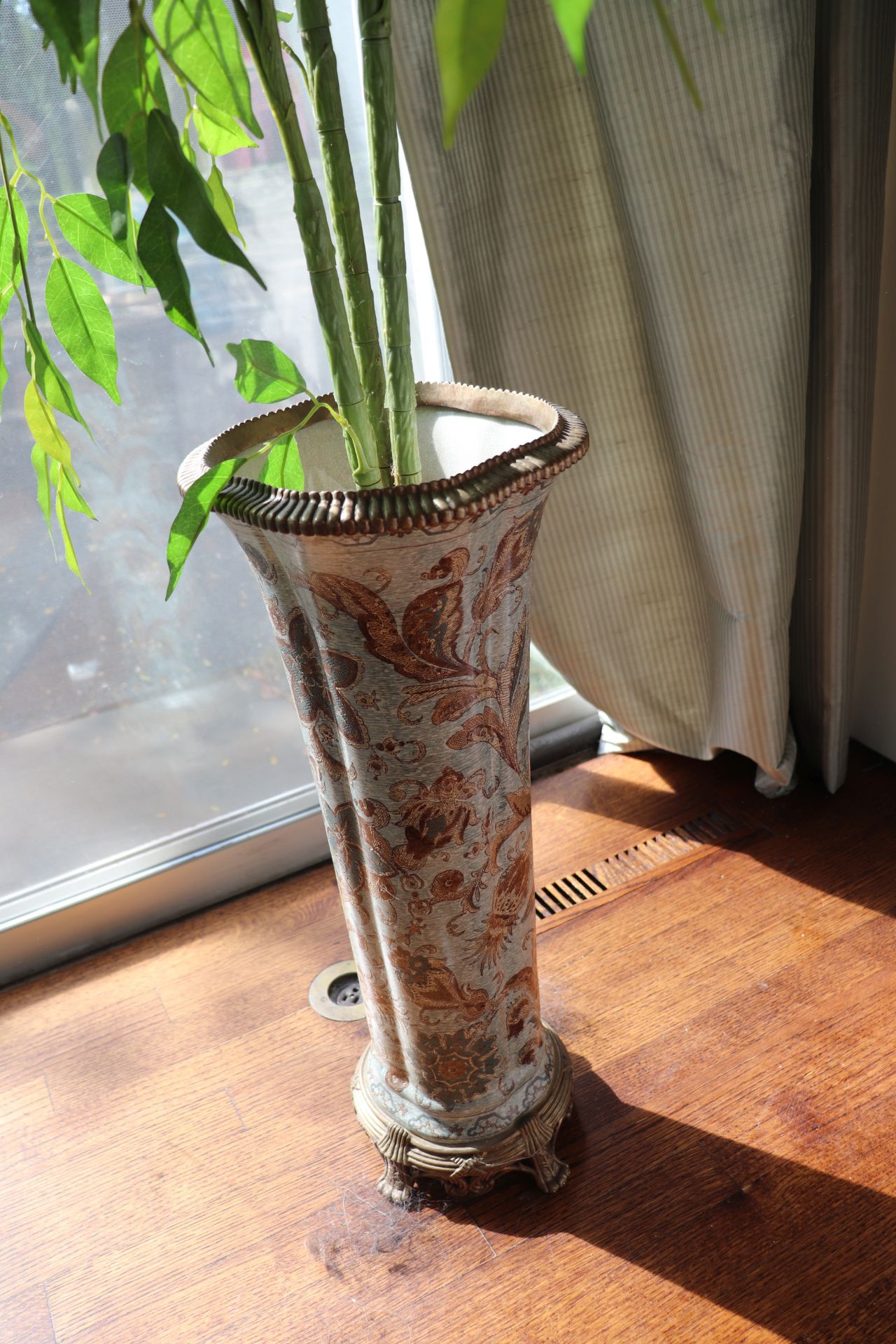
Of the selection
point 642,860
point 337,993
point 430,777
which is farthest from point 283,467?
point 642,860

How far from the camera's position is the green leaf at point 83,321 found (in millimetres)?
779

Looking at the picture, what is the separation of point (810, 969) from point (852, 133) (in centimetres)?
102

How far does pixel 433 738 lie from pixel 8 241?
0.50 meters

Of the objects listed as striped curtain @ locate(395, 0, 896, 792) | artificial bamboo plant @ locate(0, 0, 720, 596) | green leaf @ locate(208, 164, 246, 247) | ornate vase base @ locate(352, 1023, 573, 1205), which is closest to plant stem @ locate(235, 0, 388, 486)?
artificial bamboo plant @ locate(0, 0, 720, 596)

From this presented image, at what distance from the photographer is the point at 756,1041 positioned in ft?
4.08

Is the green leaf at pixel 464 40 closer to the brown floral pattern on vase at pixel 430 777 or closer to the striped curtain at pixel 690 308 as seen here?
Result: the brown floral pattern on vase at pixel 430 777

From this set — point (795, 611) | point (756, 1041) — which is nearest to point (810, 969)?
point (756, 1041)

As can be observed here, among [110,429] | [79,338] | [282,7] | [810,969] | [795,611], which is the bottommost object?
[810,969]

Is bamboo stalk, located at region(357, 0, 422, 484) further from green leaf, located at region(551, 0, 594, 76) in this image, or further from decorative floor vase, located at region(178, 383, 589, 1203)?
green leaf, located at region(551, 0, 594, 76)

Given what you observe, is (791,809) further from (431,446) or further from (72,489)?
(72,489)

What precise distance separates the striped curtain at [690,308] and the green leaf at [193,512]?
0.65m

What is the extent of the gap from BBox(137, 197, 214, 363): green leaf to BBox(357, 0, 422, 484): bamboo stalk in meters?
0.28

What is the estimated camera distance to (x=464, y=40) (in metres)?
0.37

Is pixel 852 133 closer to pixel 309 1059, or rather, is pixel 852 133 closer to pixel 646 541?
pixel 646 541
